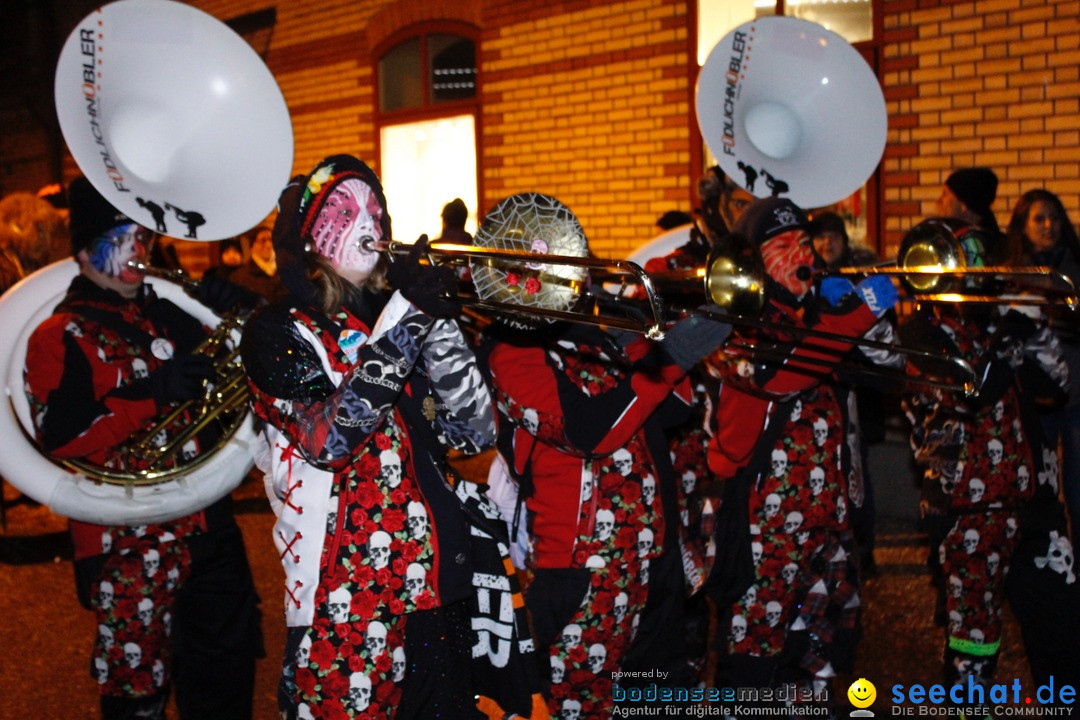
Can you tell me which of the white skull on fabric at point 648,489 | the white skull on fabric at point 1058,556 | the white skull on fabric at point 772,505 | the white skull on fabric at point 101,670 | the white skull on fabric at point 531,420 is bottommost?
→ the white skull on fabric at point 101,670

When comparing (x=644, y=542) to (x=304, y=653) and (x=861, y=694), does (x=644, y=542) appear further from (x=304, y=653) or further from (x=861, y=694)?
(x=861, y=694)

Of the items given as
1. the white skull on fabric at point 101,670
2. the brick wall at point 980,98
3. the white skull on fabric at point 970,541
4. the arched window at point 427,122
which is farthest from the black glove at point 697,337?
the arched window at point 427,122

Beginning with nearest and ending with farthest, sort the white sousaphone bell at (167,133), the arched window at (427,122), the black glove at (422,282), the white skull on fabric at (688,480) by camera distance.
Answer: the black glove at (422,282) < the white sousaphone bell at (167,133) < the white skull on fabric at (688,480) < the arched window at (427,122)

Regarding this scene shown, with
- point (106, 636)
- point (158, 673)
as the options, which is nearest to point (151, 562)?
point (106, 636)

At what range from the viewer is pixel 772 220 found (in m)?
3.58

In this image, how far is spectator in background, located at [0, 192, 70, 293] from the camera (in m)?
5.30

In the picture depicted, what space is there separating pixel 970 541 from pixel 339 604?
248 centimetres

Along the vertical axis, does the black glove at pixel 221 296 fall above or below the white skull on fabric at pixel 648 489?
above

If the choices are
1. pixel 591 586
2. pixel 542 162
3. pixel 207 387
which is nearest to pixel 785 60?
pixel 591 586

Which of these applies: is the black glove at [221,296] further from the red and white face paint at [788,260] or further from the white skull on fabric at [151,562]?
the red and white face paint at [788,260]

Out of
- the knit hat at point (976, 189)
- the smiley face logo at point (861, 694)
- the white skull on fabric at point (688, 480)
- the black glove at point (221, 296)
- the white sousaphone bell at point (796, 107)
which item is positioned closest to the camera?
the black glove at point (221, 296)

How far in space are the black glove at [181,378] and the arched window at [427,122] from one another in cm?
586

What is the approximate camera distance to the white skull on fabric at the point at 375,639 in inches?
95.7

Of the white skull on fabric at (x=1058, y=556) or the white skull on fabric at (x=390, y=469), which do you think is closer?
the white skull on fabric at (x=390, y=469)
